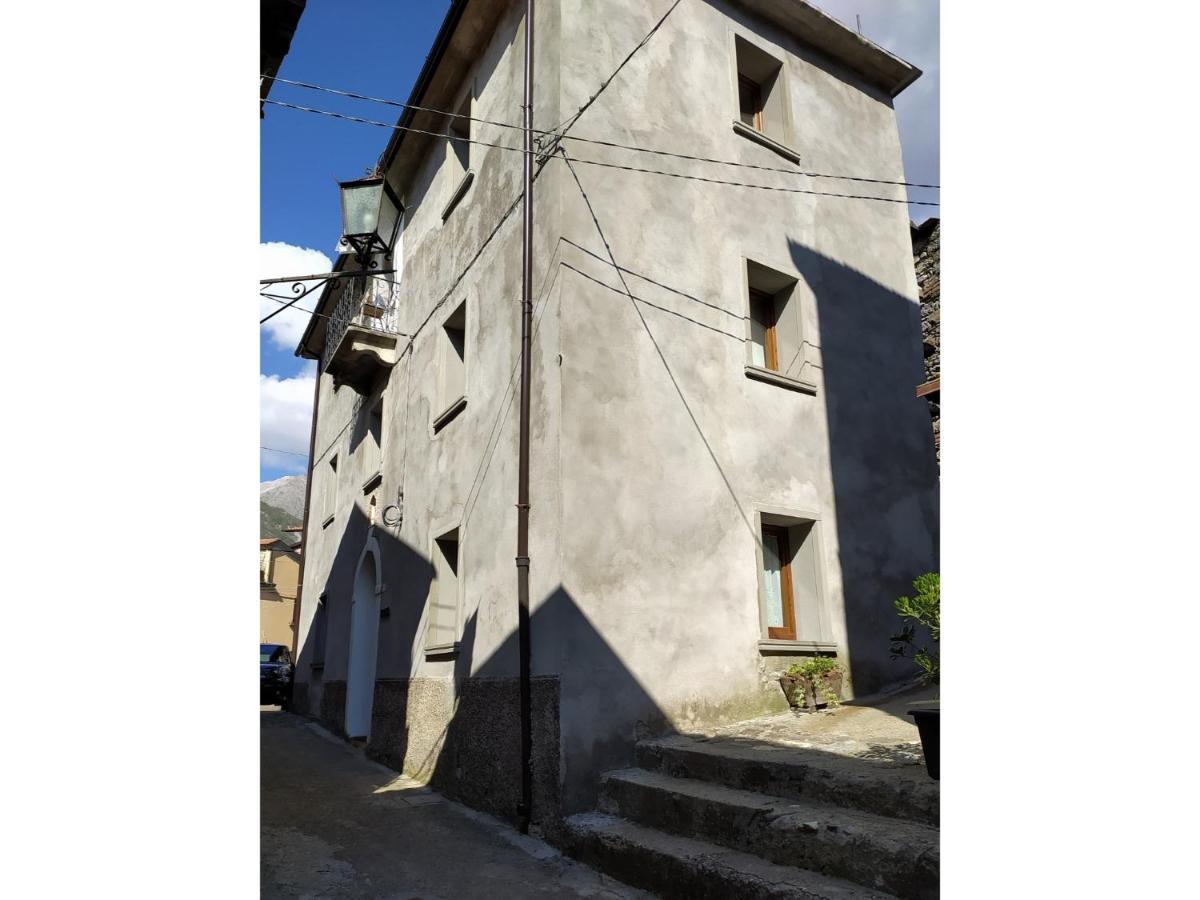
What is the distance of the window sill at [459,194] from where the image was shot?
32.7 ft

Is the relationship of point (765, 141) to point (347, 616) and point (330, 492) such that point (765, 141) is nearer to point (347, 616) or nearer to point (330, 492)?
point (347, 616)

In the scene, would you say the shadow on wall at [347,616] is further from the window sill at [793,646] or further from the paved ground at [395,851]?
the window sill at [793,646]

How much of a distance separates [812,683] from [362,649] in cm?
747

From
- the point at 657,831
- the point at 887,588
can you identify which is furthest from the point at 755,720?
the point at 887,588

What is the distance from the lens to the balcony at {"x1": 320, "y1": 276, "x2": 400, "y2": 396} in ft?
39.6

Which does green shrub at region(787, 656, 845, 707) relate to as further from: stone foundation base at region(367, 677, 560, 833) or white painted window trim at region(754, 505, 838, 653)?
stone foundation base at region(367, 677, 560, 833)

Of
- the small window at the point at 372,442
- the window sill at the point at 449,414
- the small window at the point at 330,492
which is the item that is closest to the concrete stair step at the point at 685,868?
Answer: the window sill at the point at 449,414

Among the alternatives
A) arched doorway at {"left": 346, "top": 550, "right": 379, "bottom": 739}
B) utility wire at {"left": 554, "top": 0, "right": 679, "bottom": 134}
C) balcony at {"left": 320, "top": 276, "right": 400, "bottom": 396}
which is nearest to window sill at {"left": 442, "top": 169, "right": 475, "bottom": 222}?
balcony at {"left": 320, "top": 276, "right": 400, "bottom": 396}

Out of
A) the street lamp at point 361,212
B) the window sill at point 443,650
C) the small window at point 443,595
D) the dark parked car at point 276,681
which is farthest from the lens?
the dark parked car at point 276,681

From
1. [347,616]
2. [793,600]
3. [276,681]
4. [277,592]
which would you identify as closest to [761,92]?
[793,600]

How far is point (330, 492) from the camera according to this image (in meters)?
16.6

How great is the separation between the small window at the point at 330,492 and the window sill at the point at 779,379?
33.1ft
